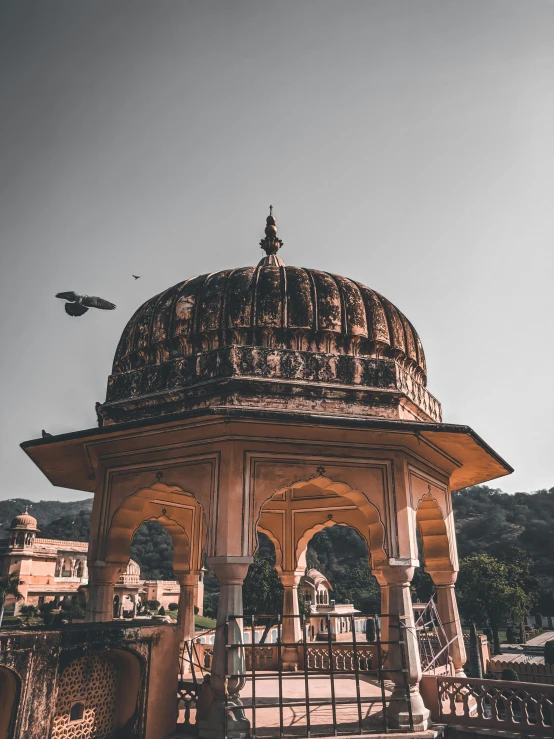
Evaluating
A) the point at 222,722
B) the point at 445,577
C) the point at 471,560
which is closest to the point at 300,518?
the point at 445,577

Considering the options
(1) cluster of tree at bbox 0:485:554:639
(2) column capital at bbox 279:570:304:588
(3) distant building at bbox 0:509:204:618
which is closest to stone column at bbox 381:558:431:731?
(2) column capital at bbox 279:570:304:588

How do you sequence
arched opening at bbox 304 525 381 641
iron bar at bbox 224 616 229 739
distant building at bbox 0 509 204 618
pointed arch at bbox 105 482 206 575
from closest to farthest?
1. iron bar at bbox 224 616 229 739
2. pointed arch at bbox 105 482 206 575
3. distant building at bbox 0 509 204 618
4. arched opening at bbox 304 525 381 641

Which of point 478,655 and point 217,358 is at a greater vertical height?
point 217,358

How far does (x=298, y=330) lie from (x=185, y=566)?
7375 millimetres

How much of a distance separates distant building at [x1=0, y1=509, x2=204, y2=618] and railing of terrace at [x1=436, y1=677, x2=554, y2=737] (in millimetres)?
45311

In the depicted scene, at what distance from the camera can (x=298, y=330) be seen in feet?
35.3

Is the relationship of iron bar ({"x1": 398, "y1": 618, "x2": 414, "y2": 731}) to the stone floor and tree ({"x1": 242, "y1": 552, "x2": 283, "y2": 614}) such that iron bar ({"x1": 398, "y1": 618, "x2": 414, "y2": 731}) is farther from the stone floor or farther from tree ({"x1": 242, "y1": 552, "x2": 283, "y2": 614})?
tree ({"x1": 242, "y1": 552, "x2": 283, "y2": 614})

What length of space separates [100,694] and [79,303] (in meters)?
6.76

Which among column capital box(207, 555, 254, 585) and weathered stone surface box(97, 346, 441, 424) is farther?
weathered stone surface box(97, 346, 441, 424)

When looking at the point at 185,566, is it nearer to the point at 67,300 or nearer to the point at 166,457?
the point at 166,457

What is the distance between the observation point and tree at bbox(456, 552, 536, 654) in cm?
4247

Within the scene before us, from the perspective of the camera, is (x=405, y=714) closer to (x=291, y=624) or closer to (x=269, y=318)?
(x=291, y=624)

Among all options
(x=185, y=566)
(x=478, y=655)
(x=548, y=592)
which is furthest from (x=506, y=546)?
(x=185, y=566)

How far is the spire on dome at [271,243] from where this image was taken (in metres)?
13.6
